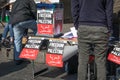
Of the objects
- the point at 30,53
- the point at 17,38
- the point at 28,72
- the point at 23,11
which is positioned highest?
the point at 23,11

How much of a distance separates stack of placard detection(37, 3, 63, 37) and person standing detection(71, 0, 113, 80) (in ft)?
3.73

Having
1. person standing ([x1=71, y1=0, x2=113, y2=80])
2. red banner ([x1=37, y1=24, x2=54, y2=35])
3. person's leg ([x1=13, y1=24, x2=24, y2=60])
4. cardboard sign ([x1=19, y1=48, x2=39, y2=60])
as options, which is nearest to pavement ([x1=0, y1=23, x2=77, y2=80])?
person's leg ([x1=13, y1=24, x2=24, y2=60])

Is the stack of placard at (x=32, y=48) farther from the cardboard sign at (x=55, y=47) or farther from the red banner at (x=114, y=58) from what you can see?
the red banner at (x=114, y=58)

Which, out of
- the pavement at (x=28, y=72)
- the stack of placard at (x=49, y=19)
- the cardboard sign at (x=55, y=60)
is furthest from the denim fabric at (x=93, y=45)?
the pavement at (x=28, y=72)

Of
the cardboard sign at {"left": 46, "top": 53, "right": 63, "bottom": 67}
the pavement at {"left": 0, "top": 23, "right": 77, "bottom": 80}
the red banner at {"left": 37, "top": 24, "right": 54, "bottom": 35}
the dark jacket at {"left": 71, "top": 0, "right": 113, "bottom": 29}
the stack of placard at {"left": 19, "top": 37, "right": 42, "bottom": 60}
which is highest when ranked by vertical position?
the dark jacket at {"left": 71, "top": 0, "right": 113, "bottom": 29}

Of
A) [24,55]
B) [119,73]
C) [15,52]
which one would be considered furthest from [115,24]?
[15,52]

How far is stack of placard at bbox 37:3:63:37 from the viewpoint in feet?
23.5

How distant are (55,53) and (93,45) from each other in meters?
1.10

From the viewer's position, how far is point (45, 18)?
285 inches

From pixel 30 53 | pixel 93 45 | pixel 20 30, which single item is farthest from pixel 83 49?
pixel 20 30

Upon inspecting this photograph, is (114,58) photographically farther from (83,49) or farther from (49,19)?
(49,19)

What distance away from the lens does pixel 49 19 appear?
719cm

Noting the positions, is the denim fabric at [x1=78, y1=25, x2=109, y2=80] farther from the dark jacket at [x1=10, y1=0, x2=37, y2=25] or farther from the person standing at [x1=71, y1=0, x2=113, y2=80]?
the dark jacket at [x1=10, y1=0, x2=37, y2=25]

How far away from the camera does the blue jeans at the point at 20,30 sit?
8461 mm
